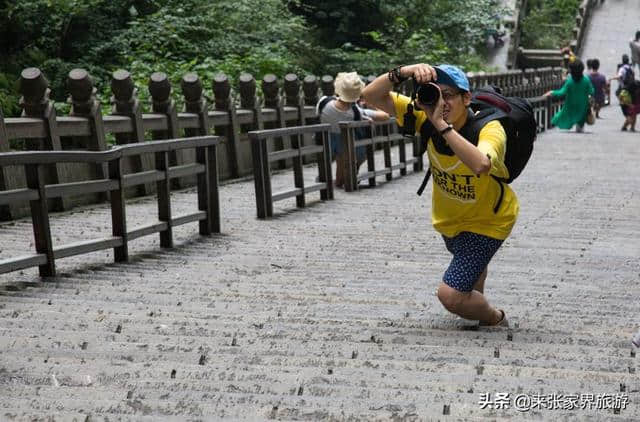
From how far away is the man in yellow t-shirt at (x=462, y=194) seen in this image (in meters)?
5.46

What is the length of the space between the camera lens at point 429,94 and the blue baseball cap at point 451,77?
0.29 metres

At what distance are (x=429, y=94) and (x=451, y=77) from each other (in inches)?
15.3

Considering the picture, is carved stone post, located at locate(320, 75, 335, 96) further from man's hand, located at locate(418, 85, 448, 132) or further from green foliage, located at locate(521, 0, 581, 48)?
green foliage, located at locate(521, 0, 581, 48)

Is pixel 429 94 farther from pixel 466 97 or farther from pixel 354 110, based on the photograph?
pixel 354 110

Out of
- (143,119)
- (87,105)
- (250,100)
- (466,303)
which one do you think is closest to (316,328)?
(466,303)

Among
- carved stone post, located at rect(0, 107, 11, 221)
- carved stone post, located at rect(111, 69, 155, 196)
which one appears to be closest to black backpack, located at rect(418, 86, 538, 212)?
carved stone post, located at rect(0, 107, 11, 221)

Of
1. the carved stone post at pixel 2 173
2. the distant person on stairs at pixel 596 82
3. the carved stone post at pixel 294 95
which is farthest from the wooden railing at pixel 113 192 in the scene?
the distant person on stairs at pixel 596 82

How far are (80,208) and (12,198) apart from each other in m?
5.16

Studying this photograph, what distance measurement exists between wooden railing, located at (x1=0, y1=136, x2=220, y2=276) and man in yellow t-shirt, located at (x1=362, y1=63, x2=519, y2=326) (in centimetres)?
276

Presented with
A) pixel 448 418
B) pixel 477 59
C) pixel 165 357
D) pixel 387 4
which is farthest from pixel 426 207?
pixel 477 59

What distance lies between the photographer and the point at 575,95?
2597 cm

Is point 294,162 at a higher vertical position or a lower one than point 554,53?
higher

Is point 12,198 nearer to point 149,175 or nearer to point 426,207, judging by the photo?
point 149,175

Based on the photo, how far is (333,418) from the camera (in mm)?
3814
